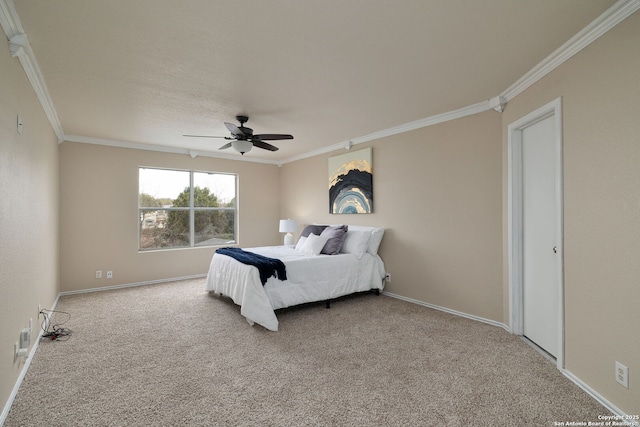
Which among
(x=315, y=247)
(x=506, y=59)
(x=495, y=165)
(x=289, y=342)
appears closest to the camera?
(x=506, y=59)

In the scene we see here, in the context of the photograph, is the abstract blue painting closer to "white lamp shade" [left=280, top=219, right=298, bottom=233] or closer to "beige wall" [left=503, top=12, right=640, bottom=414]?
"white lamp shade" [left=280, top=219, right=298, bottom=233]

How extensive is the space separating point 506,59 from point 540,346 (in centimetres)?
253

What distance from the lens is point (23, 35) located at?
2023mm

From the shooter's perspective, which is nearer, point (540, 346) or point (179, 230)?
point (540, 346)

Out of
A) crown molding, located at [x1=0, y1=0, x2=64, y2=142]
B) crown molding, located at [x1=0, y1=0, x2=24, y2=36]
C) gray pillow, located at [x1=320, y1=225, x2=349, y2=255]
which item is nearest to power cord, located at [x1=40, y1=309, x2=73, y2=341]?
crown molding, located at [x1=0, y1=0, x2=64, y2=142]

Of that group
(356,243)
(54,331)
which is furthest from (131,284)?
(356,243)

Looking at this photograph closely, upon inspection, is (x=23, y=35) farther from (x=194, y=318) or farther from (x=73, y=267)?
(x=73, y=267)

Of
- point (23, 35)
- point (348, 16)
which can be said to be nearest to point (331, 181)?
point (348, 16)

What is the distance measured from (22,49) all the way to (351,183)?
397 centimetres

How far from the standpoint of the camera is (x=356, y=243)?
4430 millimetres

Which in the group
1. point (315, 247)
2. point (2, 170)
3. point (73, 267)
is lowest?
point (73, 267)

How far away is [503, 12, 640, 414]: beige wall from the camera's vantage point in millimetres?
1762

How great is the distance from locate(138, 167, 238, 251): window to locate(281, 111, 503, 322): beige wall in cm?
293

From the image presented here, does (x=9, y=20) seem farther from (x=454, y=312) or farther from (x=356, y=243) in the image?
(x=454, y=312)
